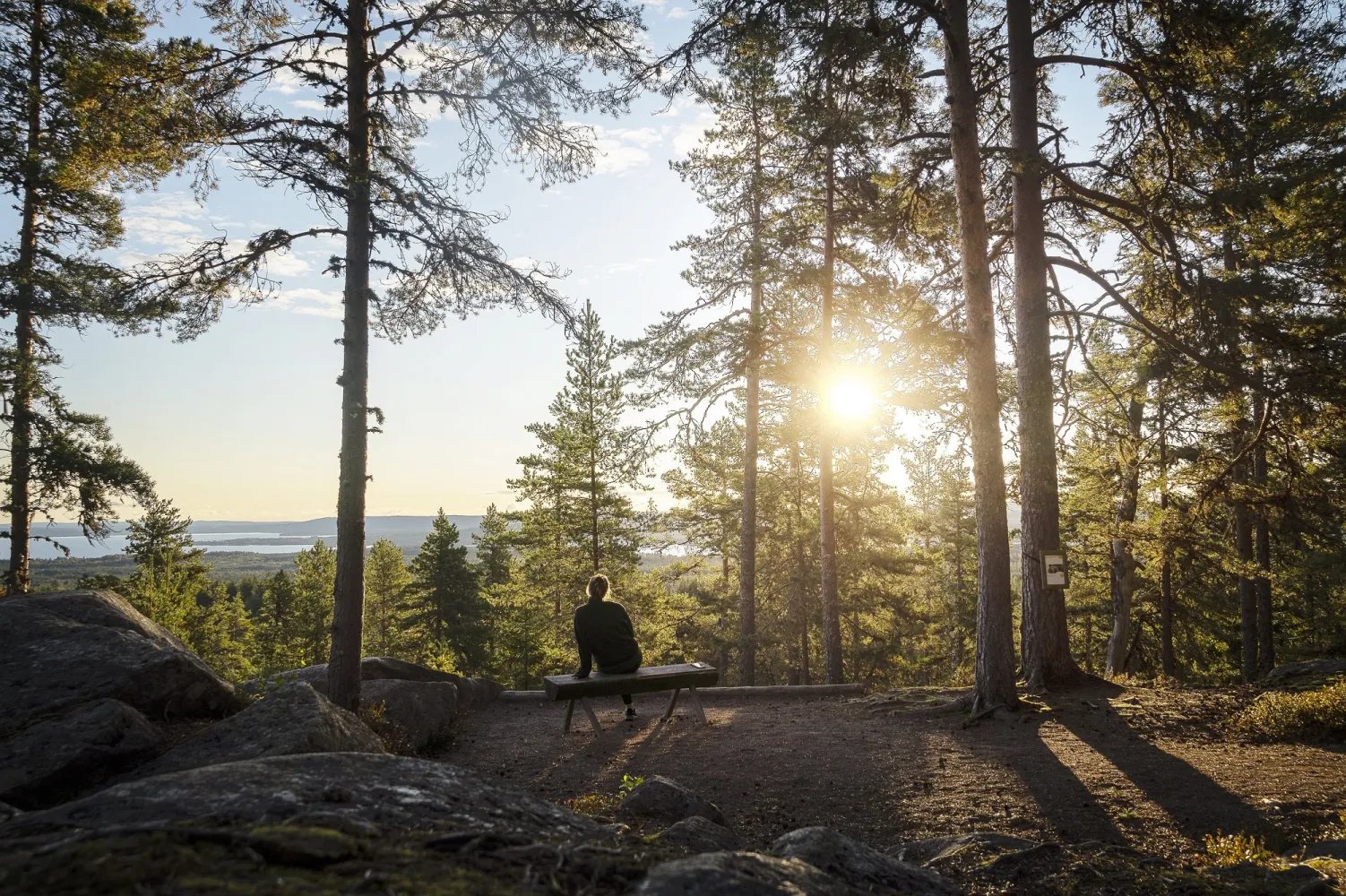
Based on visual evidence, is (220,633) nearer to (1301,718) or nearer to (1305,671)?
(1305,671)

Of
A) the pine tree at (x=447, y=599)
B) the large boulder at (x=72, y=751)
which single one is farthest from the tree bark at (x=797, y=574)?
the pine tree at (x=447, y=599)

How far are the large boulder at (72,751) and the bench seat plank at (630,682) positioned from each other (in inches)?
167

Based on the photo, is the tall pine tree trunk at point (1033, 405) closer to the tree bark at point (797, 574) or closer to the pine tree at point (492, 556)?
the tree bark at point (797, 574)

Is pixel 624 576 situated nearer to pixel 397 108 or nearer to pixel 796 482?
pixel 796 482

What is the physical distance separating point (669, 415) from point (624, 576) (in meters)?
13.9

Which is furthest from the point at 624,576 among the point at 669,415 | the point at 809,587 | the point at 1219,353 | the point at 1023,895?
the point at 1023,895

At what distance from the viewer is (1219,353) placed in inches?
360

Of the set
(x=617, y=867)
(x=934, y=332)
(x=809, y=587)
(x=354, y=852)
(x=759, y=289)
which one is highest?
(x=759, y=289)

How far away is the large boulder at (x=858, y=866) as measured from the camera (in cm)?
293

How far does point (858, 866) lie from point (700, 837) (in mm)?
1010

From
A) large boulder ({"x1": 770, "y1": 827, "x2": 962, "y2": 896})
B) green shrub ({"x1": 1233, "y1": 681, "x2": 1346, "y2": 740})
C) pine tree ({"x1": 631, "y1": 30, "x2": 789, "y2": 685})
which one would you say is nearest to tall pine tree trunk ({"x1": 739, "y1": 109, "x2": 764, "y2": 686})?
pine tree ({"x1": 631, "y1": 30, "x2": 789, "y2": 685})

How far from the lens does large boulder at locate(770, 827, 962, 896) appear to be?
2926 mm

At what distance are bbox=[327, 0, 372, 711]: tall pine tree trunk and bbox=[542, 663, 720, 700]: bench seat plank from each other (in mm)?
2500

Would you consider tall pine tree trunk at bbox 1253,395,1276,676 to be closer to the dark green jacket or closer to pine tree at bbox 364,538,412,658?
the dark green jacket
